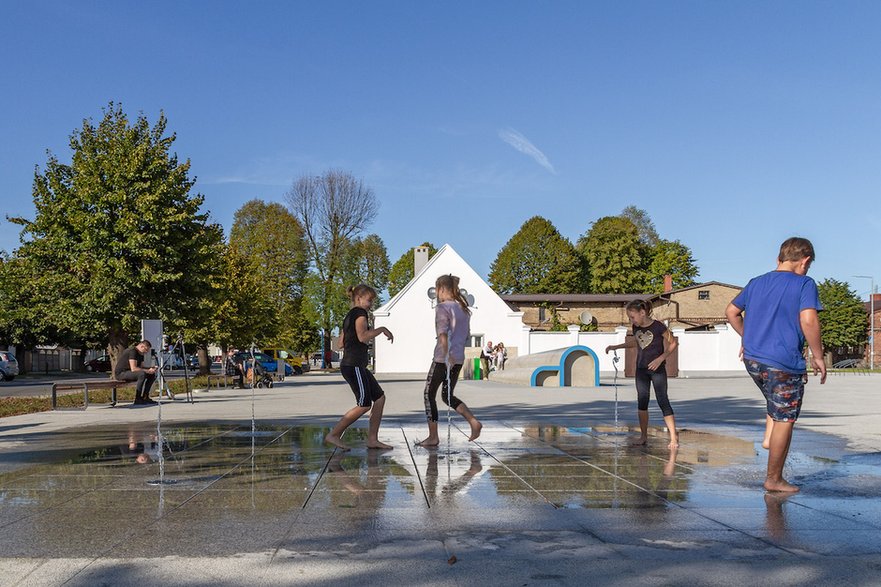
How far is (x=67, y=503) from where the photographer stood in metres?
6.08

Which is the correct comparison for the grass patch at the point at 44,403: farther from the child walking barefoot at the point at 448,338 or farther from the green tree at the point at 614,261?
the green tree at the point at 614,261

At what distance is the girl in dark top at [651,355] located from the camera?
9547 millimetres

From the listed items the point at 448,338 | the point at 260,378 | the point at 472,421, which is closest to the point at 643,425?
the point at 472,421

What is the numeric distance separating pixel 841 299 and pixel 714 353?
37495 mm

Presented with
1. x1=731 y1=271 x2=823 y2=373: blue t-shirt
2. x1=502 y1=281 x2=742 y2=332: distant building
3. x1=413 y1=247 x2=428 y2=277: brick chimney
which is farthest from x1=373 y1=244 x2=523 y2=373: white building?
x1=731 y1=271 x2=823 y2=373: blue t-shirt

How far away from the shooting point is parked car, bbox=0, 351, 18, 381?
44.3 meters

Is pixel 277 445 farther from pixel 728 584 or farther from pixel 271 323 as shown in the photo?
pixel 271 323

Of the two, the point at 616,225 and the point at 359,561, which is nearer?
the point at 359,561

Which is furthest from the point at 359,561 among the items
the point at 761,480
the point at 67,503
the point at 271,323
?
the point at 271,323

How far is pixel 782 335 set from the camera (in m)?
6.38

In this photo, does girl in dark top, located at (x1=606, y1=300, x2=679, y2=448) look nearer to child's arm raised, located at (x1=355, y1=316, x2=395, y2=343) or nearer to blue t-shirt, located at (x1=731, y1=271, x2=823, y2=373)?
child's arm raised, located at (x1=355, y1=316, x2=395, y2=343)

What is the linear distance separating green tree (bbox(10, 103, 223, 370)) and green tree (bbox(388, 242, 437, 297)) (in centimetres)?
5692

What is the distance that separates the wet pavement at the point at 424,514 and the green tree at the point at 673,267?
78.8m

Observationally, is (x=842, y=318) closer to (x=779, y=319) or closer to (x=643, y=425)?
(x=643, y=425)
